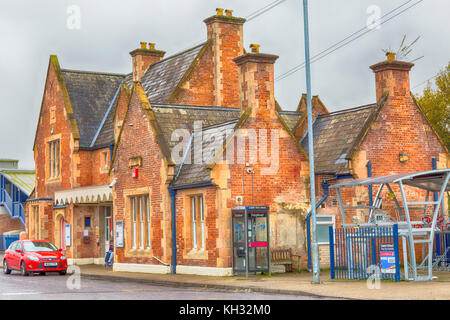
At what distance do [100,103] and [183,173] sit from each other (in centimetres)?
1359

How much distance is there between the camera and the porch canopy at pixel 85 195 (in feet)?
107

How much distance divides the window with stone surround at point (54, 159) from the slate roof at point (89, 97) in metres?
2.22

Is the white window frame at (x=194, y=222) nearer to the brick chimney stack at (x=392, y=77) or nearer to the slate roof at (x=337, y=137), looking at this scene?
the slate roof at (x=337, y=137)

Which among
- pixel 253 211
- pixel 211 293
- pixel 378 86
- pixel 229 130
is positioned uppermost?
pixel 378 86

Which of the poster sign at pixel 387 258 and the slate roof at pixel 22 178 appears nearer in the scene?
the poster sign at pixel 387 258

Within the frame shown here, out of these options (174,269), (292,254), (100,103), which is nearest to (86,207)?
(100,103)

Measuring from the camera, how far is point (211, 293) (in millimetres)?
19922

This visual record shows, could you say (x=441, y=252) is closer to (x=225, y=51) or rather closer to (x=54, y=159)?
(x=225, y=51)

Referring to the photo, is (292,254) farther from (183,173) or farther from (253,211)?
(183,173)

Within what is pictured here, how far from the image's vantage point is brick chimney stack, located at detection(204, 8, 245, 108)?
114 ft

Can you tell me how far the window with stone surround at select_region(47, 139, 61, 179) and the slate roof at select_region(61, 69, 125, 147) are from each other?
2.22m

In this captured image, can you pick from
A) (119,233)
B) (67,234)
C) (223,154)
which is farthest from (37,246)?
(223,154)

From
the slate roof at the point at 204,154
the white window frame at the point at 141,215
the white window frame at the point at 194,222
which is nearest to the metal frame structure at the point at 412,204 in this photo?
the slate roof at the point at 204,154

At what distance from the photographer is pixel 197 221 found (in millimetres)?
26703
